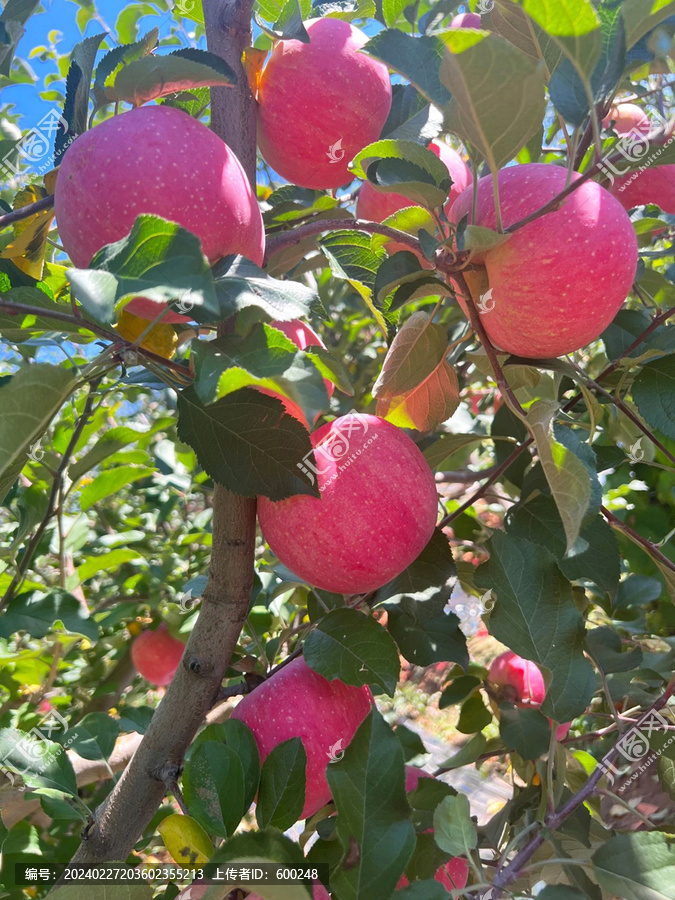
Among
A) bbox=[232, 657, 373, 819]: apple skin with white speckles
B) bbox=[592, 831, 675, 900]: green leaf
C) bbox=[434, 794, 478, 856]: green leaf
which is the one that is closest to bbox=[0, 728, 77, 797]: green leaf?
bbox=[232, 657, 373, 819]: apple skin with white speckles

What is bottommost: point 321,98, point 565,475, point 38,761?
point 38,761

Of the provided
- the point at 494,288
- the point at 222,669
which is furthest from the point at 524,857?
the point at 494,288

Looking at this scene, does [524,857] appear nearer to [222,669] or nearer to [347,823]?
[347,823]

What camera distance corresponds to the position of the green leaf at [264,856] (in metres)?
0.48

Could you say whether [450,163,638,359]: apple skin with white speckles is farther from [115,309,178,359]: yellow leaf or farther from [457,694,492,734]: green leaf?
[457,694,492,734]: green leaf

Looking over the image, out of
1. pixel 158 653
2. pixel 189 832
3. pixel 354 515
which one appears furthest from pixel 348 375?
pixel 158 653

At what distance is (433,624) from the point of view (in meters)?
0.90

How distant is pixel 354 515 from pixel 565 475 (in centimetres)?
23

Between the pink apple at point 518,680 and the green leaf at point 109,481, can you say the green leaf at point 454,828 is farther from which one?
the green leaf at point 109,481

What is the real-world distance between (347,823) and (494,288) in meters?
0.47

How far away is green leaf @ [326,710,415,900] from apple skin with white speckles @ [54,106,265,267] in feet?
1.47

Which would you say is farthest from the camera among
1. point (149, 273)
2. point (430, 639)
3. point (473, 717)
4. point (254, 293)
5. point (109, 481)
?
point (109, 481)

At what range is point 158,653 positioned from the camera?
161 cm

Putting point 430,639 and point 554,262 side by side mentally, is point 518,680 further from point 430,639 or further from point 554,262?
point 554,262
